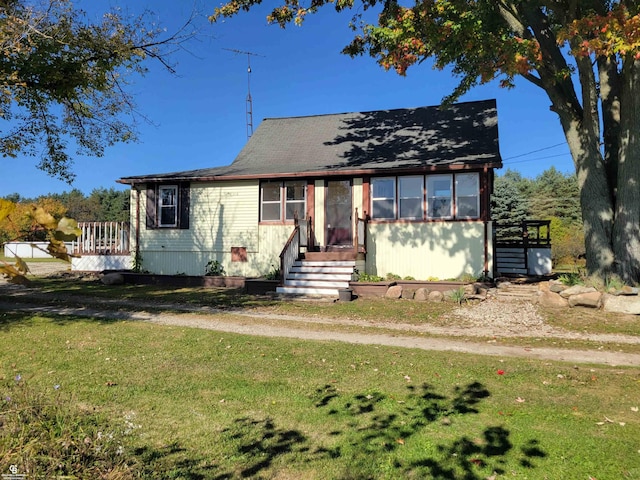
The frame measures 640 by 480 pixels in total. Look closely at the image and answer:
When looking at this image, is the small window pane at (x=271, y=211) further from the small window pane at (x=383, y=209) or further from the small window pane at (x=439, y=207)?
the small window pane at (x=439, y=207)

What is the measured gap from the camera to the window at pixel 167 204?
16719 mm

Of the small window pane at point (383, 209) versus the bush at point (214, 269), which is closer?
the small window pane at point (383, 209)

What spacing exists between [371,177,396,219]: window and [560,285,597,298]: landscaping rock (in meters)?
5.68

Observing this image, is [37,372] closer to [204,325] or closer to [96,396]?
[96,396]

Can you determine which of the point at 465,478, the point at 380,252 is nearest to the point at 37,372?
the point at 465,478

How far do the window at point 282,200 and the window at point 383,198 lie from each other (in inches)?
101

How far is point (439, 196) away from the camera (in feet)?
45.0

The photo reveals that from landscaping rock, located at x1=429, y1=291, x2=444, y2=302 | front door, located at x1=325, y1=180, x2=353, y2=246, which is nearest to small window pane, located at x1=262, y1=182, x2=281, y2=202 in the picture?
front door, located at x1=325, y1=180, x2=353, y2=246

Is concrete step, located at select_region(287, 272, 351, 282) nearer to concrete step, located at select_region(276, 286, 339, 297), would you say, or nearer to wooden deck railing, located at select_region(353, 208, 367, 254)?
concrete step, located at select_region(276, 286, 339, 297)

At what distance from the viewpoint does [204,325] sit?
8.20m

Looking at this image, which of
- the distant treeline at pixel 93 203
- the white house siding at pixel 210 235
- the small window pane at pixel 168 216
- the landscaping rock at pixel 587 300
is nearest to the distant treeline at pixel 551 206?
the landscaping rock at pixel 587 300

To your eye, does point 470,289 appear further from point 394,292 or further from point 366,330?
point 366,330

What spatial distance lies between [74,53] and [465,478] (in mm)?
11035

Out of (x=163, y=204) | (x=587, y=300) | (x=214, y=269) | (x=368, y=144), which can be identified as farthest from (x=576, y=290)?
(x=163, y=204)
